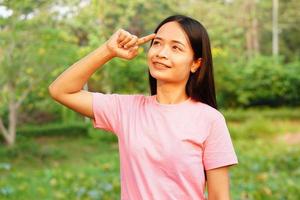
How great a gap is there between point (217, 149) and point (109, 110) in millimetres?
307

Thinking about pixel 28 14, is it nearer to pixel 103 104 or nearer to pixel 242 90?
pixel 103 104

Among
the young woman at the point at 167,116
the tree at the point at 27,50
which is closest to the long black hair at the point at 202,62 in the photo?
the young woman at the point at 167,116

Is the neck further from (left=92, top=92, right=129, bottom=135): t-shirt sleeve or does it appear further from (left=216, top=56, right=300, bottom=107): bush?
(left=216, top=56, right=300, bottom=107): bush

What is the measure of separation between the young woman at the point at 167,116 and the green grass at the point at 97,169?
3.27 m

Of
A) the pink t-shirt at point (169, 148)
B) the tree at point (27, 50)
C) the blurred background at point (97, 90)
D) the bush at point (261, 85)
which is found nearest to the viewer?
the pink t-shirt at point (169, 148)

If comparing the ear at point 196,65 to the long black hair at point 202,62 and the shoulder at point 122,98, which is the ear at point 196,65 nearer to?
the long black hair at point 202,62

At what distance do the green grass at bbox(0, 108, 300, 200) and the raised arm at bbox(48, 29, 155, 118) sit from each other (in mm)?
3254

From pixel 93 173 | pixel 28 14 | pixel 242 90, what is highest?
pixel 28 14

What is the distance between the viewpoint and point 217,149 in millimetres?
1418

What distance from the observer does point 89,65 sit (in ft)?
4.88

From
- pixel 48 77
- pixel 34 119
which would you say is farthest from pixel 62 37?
pixel 34 119

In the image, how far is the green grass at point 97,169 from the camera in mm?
4980

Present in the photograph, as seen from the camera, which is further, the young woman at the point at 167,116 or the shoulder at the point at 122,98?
the shoulder at the point at 122,98

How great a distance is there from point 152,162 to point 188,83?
27 cm
